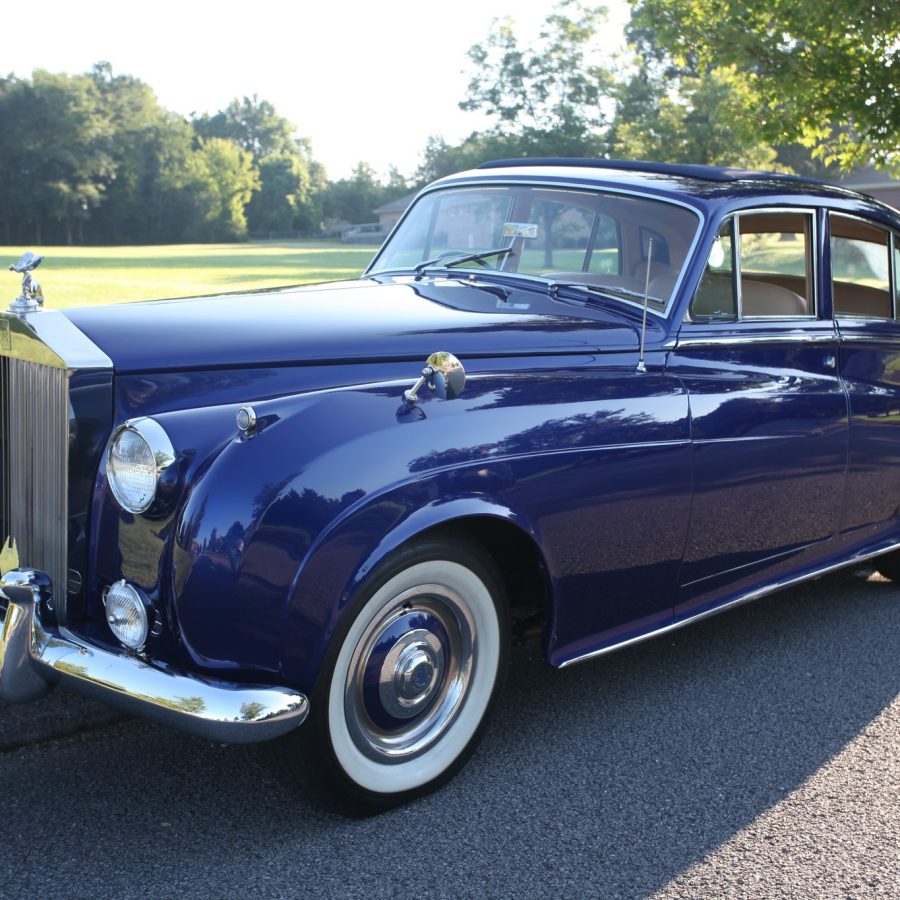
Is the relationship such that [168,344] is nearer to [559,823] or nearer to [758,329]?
[559,823]

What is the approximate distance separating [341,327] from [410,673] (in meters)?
0.96

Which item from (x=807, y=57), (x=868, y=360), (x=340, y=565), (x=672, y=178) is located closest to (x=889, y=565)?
(x=868, y=360)

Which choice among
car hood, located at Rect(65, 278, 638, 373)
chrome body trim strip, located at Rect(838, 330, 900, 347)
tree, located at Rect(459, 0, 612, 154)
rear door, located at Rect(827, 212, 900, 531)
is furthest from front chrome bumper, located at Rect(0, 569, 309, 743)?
tree, located at Rect(459, 0, 612, 154)

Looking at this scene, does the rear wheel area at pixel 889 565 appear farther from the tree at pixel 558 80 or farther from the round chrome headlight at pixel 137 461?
the tree at pixel 558 80

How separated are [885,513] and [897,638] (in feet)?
1.63

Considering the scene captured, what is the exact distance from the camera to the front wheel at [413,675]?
2543mm

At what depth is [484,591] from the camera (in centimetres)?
282

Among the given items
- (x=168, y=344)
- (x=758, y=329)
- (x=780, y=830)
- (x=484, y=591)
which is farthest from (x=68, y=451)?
(x=758, y=329)

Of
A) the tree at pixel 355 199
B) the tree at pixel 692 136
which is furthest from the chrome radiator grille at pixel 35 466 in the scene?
the tree at pixel 355 199

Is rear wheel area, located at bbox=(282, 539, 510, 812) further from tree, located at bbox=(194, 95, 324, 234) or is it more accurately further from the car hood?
tree, located at bbox=(194, 95, 324, 234)

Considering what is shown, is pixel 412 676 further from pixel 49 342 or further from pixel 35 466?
pixel 49 342

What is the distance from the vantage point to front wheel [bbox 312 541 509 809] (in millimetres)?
2543

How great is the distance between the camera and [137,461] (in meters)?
2.44

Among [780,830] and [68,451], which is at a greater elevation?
[68,451]
